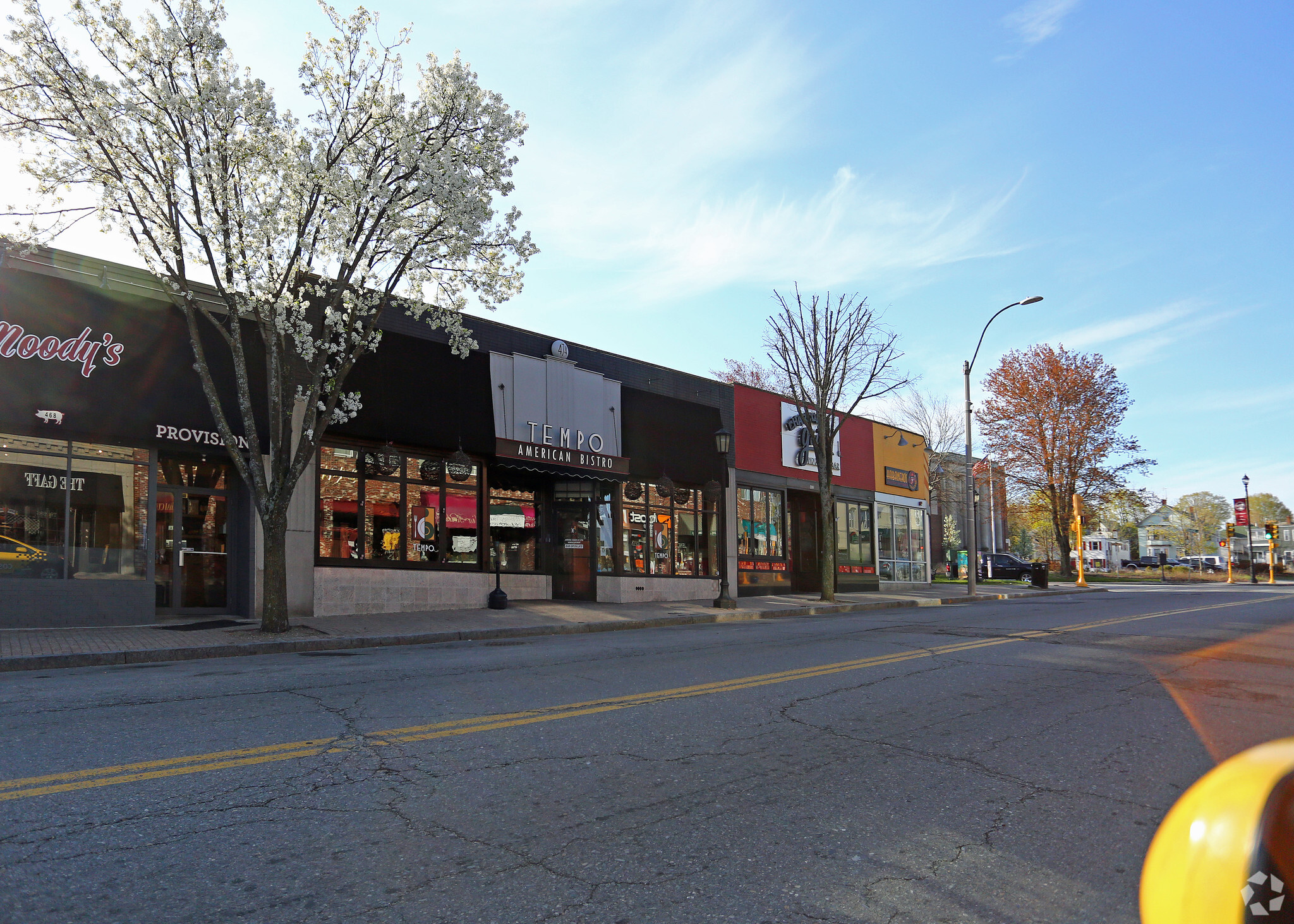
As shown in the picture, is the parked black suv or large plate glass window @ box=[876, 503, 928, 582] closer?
large plate glass window @ box=[876, 503, 928, 582]

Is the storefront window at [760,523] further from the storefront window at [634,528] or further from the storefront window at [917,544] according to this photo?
the storefront window at [917,544]

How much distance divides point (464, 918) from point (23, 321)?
1388cm

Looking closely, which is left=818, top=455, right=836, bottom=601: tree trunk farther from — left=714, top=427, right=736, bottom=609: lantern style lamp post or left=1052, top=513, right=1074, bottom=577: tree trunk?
left=1052, top=513, right=1074, bottom=577: tree trunk

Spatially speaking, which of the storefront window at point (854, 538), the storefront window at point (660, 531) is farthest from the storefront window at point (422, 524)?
the storefront window at point (854, 538)

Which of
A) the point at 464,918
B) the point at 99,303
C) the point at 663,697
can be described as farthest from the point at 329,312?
the point at 464,918

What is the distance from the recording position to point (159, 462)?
14961 mm

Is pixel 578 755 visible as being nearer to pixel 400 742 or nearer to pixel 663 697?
pixel 400 742

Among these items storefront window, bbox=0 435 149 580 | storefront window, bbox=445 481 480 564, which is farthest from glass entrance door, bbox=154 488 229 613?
storefront window, bbox=445 481 480 564

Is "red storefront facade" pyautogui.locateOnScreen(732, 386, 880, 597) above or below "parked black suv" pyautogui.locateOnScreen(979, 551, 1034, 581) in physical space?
above

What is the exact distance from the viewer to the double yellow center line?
456cm

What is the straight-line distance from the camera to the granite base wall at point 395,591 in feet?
53.7

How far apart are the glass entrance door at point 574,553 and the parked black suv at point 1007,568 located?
31999 millimetres

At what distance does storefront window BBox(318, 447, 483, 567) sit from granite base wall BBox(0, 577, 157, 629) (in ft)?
10.5

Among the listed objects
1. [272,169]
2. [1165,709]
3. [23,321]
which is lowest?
[1165,709]
